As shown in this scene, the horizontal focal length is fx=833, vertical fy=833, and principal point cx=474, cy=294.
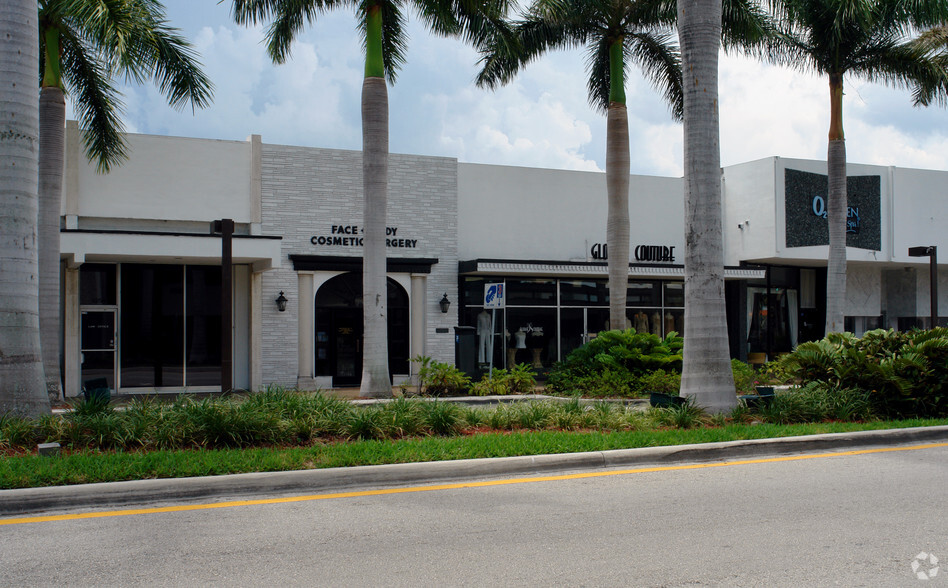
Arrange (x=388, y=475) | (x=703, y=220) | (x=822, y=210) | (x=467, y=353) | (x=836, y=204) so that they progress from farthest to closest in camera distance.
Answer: (x=822, y=210) → (x=836, y=204) → (x=467, y=353) → (x=703, y=220) → (x=388, y=475)

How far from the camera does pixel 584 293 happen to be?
24.5 meters

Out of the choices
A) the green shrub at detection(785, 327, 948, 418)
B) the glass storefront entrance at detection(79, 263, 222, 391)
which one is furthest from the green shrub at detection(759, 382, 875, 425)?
the glass storefront entrance at detection(79, 263, 222, 391)

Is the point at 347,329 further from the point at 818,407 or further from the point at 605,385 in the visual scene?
the point at 818,407

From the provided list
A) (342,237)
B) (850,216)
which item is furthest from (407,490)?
(850,216)

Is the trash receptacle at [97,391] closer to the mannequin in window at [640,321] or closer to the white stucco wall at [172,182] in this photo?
the white stucco wall at [172,182]

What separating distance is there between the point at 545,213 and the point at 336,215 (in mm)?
6259

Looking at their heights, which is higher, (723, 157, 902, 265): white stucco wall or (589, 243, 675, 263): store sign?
(723, 157, 902, 265): white stucco wall

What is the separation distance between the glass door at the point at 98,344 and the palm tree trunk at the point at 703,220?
1404 centimetres

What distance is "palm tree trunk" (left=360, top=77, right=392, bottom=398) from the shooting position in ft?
55.2

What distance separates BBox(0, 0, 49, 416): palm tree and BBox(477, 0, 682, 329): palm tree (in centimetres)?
1126

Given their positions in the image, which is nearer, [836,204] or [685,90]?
[685,90]

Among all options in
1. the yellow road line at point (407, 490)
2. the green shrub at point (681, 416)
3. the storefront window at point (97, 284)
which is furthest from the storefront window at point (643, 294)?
the yellow road line at point (407, 490)

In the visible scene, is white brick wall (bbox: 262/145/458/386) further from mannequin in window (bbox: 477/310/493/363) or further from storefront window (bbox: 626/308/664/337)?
storefront window (bbox: 626/308/664/337)

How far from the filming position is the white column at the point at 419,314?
22328 millimetres
